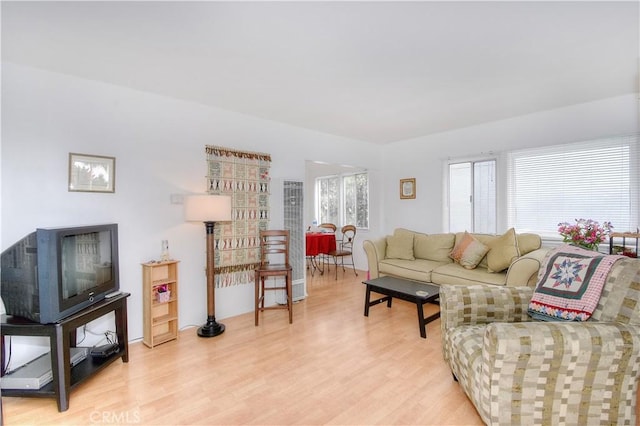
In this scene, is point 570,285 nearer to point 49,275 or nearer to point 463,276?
point 463,276

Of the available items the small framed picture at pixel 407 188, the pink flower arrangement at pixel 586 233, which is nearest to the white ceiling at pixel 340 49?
the pink flower arrangement at pixel 586 233

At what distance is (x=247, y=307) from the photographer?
12.1 feet

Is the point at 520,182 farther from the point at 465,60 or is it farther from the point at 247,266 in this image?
the point at 247,266

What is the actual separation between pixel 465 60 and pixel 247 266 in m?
3.05

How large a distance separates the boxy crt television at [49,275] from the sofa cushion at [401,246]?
3555 mm

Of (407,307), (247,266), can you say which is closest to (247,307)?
(247,266)

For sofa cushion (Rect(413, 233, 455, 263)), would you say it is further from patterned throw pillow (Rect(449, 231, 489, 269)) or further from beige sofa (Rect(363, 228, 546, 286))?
Result: patterned throw pillow (Rect(449, 231, 489, 269))

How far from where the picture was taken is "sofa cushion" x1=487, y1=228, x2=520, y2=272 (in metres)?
3.43

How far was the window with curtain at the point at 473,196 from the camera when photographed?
173 inches

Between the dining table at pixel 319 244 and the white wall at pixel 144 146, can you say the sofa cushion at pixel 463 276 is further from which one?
the dining table at pixel 319 244

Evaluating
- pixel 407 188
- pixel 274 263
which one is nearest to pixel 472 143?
pixel 407 188

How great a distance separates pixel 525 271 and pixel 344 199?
414 centimetres

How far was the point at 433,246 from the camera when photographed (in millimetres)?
4320

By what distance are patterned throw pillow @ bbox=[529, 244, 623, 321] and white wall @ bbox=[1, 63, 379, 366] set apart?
9.34 feet
